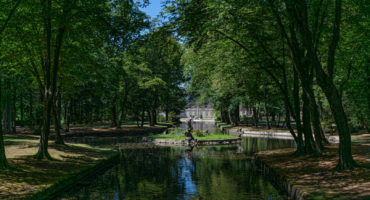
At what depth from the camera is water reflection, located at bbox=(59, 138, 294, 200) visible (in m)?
11.2

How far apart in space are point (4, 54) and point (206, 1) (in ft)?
39.4

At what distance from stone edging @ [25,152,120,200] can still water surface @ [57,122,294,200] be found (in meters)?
0.29

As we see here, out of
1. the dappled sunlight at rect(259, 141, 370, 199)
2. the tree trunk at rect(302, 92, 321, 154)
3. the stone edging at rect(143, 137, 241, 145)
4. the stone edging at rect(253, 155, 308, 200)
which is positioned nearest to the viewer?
the dappled sunlight at rect(259, 141, 370, 199)

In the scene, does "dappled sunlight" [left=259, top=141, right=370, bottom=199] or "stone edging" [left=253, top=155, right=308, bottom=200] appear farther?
"stone edging" [left=253, top=155, right=308, bottom=200]

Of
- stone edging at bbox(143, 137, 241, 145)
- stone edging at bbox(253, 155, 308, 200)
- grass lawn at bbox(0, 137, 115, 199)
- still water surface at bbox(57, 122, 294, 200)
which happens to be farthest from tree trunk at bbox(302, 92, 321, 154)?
stone edging at bbox(143, 137, 241, 145)

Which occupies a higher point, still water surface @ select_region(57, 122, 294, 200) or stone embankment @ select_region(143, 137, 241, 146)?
stone embankment @ select_region(143, 137, 241, 146)

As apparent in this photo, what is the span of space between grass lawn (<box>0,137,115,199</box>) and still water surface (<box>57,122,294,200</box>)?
0.99 metres

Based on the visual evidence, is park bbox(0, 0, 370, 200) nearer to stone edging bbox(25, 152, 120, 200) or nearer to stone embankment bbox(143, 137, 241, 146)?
stone edging bbox(25, 152, 120, 200)

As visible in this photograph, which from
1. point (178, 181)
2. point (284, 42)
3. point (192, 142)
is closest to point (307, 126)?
point (284, 42)

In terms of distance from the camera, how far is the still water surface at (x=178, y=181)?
11.2m

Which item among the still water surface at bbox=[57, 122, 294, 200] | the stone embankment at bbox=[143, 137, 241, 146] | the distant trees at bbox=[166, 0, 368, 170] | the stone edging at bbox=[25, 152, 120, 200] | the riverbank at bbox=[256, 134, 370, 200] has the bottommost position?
the still water surface at bbox=[57, 122, 294, 200]

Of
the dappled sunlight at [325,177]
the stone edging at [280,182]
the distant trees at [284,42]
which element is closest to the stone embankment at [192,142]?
the distant trees at [284,42]

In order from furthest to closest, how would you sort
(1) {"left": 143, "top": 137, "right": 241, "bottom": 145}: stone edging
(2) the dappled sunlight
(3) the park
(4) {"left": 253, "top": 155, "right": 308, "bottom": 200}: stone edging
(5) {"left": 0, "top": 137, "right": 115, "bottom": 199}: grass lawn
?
(1) {"left": 143, "top": 137, "right": 241, "bottom": 145}: stone edging → (3) the park → (5) {"left": 0, "top": 137, "right": 115, "bottom": 199}: grass lawn → (4) {"left": 253, "top": 155, "right": 308, "bottom": 200}: stone edging → (2) the dappled sunlight

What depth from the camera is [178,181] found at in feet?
45.0
